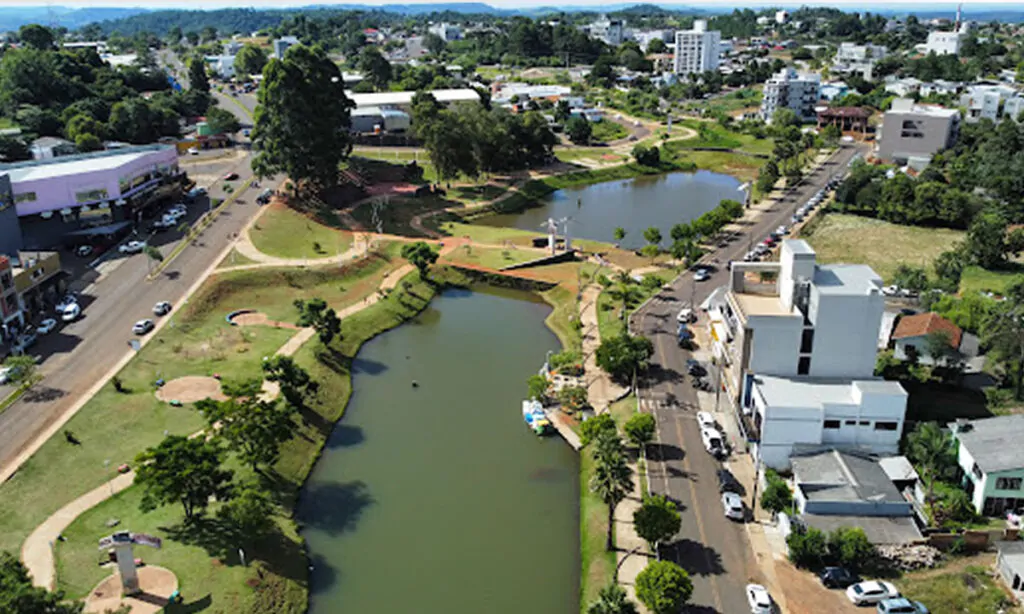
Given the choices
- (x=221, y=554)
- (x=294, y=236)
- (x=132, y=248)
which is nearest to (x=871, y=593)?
(x=221, y=554)

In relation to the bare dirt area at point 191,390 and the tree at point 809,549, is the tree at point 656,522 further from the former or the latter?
the bare dirt area at point 191,390

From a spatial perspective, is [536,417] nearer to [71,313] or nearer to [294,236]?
[71,313]

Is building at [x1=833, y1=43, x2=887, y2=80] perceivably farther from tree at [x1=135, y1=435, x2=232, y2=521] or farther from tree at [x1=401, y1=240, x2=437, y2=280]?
tree at [x1=135, y1=435, x2=232, y2=521]

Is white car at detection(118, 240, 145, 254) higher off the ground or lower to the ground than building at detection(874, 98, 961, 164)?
lower

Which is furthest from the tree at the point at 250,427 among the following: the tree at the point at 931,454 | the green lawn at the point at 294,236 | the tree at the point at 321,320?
the tree at the point at 931,454

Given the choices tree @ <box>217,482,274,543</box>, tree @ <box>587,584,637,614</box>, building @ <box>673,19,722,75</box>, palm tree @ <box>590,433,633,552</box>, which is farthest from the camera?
building @ <box>673,19,722,75</box>

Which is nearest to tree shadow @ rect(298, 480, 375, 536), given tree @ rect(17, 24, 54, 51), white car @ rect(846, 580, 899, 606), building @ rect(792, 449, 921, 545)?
building @ rect(792, 449, 921, 545)
